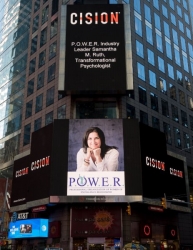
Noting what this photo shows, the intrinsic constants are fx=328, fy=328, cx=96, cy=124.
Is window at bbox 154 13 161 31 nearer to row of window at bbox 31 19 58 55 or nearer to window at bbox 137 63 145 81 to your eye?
window at bbox 137 63 145 81

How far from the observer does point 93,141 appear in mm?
46562

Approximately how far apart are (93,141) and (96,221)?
10901mm

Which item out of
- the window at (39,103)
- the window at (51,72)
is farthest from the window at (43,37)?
the window at (39,103)

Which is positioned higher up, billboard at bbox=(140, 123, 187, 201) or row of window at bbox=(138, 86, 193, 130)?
row of window at bbox=(138, 86, 193, 130)

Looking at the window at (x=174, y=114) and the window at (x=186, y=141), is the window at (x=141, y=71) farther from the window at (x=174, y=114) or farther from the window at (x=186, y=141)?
the window at (x=186, y=141)

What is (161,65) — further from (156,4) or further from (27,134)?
(27,134)

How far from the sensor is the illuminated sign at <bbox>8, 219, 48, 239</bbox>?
45.9m

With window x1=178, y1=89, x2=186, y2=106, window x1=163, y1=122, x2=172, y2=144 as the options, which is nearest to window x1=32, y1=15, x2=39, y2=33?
window x1=178, y1=89, x2=186, y2=106

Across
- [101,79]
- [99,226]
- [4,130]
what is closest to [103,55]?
[101,79]

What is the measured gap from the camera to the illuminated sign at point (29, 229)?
45.9m

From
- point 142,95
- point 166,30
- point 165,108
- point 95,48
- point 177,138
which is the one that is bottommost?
point 177,138

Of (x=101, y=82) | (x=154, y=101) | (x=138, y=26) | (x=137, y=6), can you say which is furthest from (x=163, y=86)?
(x=101, y=82)

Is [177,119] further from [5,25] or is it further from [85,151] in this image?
[5,25]

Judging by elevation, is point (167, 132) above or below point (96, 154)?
above
